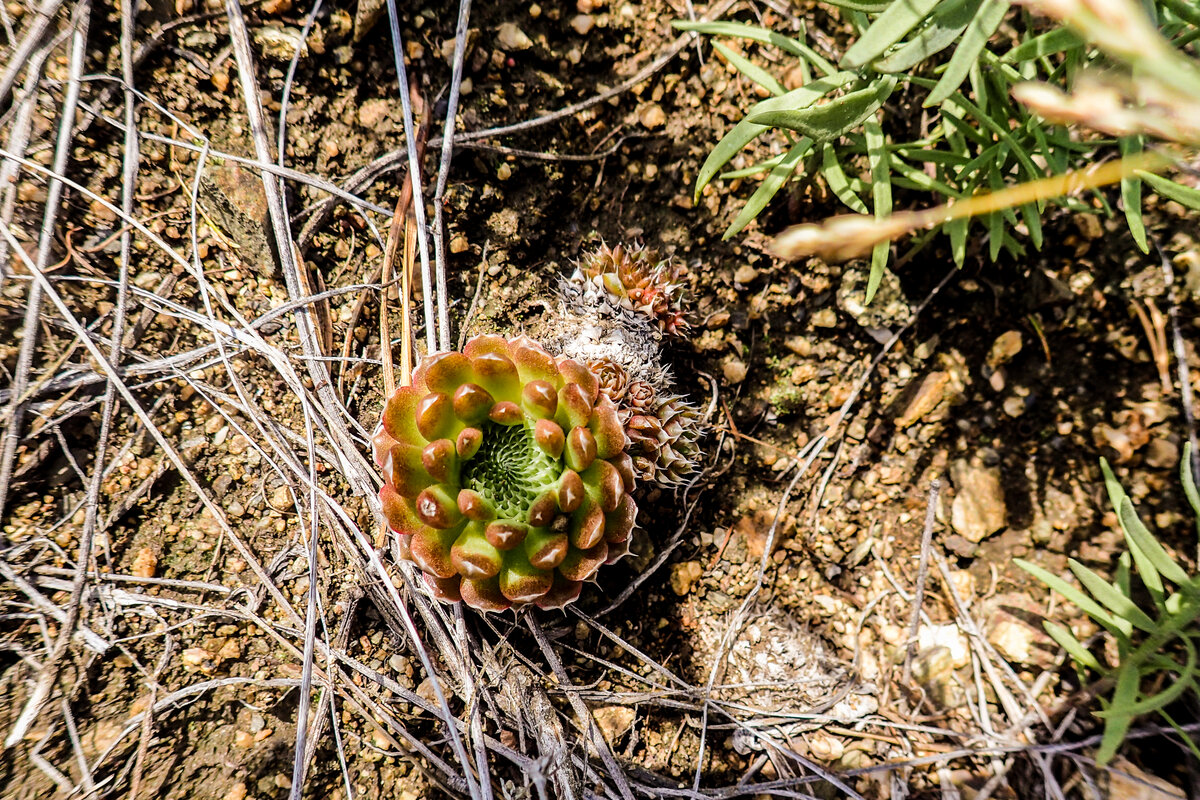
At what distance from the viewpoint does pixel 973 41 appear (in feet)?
4.14

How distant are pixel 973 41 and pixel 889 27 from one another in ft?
0.63

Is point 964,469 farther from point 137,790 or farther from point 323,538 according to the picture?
point 137,790

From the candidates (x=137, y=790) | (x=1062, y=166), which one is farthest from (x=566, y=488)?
(x=1062, y=166)

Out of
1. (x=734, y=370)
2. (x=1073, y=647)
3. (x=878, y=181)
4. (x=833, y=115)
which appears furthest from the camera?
(x=734, y=370)

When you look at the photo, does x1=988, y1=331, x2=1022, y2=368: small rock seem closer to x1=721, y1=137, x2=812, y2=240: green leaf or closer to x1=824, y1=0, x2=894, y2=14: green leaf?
x1=721, y1=137, x2=812, y2=240: green leaf

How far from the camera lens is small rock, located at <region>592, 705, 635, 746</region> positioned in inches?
74.4

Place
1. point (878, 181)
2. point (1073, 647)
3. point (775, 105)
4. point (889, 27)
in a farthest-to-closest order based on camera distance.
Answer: point (1073, 647) → point (878, 181) → point (775, 105) → point (889, 27)

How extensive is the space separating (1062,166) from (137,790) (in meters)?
2.86

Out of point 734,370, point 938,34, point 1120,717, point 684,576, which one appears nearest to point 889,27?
point 938,34

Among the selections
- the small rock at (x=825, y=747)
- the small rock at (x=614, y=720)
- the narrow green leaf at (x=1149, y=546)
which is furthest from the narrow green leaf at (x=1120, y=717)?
the small rock at (x=614, y=720)

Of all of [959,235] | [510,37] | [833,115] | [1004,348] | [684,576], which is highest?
[510,37]

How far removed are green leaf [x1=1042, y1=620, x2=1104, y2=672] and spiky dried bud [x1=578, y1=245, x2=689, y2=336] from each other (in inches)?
→ 54.5

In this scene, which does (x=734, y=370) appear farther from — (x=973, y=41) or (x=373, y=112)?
(x=373, y=112)

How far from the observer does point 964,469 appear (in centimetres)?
220
